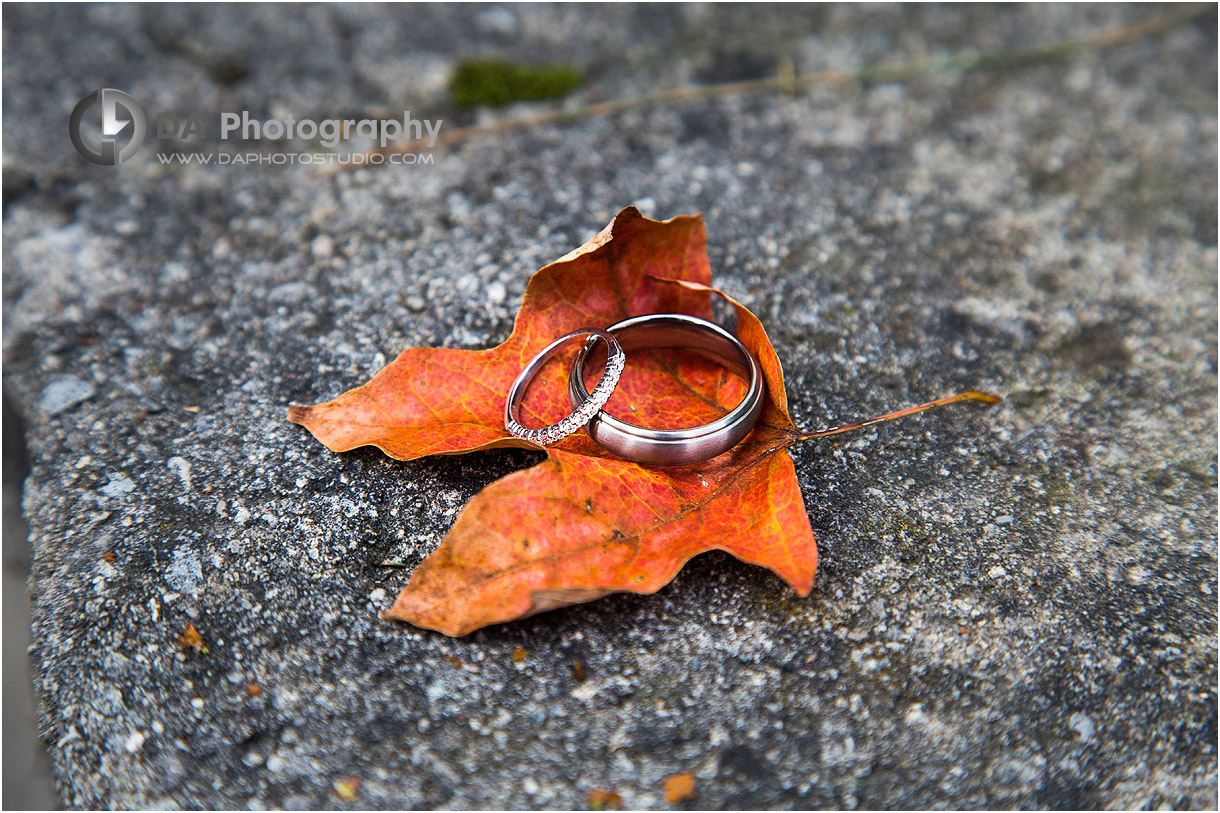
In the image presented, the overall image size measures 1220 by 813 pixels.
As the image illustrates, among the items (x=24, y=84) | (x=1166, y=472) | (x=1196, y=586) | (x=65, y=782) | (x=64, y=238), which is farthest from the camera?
(x=24, y=84)

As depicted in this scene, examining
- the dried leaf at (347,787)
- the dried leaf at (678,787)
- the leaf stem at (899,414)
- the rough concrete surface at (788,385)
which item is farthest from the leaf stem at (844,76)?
the dried leaf at (678,787)

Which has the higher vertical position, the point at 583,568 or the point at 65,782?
the point at 583,568

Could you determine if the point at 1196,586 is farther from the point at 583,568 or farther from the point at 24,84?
the point at 24,84

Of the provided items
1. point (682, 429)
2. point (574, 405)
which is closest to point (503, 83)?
point (574, 405)

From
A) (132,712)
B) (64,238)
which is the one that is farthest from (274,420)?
(64,238)

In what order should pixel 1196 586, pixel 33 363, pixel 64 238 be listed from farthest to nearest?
pixel 64 238
pixel 33 363
pixel 1196 586
